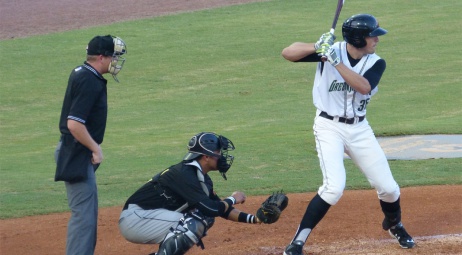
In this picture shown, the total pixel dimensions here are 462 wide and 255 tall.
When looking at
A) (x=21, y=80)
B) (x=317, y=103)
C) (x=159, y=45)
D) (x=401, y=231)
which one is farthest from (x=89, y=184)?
(x=159, y=45)

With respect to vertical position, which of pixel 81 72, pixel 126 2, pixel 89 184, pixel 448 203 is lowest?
pixel 126 2

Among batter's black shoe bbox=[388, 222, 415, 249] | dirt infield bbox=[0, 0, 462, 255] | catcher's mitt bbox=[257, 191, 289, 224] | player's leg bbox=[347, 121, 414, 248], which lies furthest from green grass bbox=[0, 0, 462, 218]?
catcher's mitt bbox=[257, 191, 289, 224]

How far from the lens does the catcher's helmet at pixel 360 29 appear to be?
6352 millimetres

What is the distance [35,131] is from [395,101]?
676 centimetres

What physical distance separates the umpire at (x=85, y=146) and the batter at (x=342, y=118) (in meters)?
1.51

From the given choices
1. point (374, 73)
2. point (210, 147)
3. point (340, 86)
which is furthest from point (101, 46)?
point (374, 73)

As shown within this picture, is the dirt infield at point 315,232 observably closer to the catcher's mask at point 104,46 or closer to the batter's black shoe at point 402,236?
the batter's black shoe at point 402,236

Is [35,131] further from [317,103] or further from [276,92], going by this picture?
[317,103]

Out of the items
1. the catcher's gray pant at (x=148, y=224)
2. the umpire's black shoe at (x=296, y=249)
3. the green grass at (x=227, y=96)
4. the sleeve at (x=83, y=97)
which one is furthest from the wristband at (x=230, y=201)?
the green grass at (x=227, y=96)

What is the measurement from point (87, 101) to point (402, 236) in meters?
2.86

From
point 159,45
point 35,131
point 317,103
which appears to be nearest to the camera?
point 317,103

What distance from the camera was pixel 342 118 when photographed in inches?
252

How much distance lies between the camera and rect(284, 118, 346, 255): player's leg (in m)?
6.29

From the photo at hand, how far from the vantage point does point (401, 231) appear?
6727 millimetres
